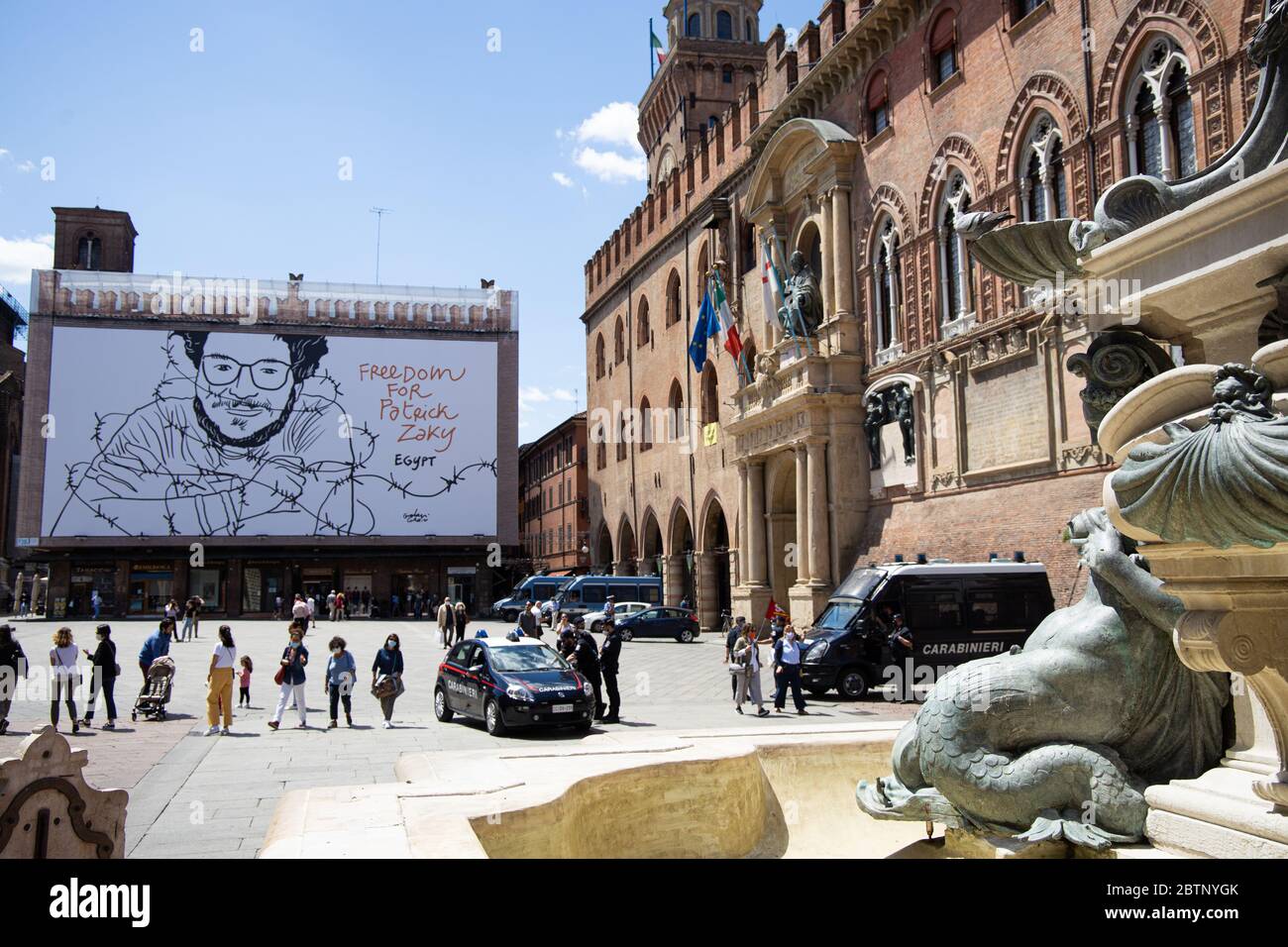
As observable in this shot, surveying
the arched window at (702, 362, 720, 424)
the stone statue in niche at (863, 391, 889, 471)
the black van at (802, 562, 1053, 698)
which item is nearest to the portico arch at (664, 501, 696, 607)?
the arched window at (702, 362, 720, 424)

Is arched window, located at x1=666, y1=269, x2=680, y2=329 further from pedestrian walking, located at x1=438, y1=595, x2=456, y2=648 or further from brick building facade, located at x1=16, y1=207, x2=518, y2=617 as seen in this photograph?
pedestrian walking, located at x1=438, y1=595, x2=456, y2=648

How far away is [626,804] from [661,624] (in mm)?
29730

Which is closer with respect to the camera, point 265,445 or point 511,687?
point 511,687

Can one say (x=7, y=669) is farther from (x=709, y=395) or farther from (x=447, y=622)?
(x=709, y=395)

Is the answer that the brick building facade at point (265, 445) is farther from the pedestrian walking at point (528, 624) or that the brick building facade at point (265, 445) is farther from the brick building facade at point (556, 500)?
the pedestrian walking at point (528, 624)

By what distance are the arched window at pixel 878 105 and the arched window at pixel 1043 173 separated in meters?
5.80

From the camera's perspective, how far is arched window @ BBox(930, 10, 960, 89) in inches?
975

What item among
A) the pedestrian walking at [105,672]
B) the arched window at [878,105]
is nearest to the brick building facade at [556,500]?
the arched window at [878,105]

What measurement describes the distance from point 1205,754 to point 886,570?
15.1 m

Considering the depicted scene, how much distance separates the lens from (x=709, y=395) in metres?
40.3

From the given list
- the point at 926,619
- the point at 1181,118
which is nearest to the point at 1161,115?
the point at 1181,118

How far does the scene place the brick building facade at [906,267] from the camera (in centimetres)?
1956
